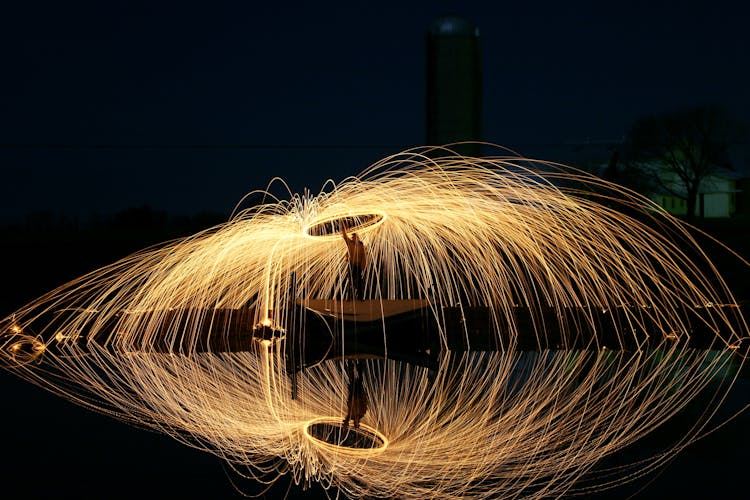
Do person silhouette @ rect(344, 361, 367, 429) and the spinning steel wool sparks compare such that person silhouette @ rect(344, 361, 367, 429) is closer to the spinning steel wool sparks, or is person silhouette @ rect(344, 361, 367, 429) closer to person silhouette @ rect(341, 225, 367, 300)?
the spinning steel wool sparks

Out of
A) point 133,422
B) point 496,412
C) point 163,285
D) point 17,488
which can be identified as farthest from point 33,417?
point 163,285

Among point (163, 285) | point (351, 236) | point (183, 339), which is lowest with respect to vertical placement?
point (183, 339)

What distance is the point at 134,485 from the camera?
4.41m

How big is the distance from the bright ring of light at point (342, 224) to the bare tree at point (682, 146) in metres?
16.9

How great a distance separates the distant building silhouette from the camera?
12727 mm

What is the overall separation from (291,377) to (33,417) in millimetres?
2454

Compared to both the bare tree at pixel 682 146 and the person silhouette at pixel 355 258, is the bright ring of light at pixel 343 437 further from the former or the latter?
the bare tree at pixel 682 146

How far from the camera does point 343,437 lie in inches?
216

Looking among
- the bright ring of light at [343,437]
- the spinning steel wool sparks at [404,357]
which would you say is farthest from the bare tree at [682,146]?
the bright ring of light at [343,437]

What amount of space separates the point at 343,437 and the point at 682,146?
23.7 metres

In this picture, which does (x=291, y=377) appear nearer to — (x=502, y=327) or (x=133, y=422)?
(x=133, y=422)

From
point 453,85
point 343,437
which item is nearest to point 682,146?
point 453,85

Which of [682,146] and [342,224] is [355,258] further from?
[682,146]

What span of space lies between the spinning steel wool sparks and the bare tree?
41.3 feet
